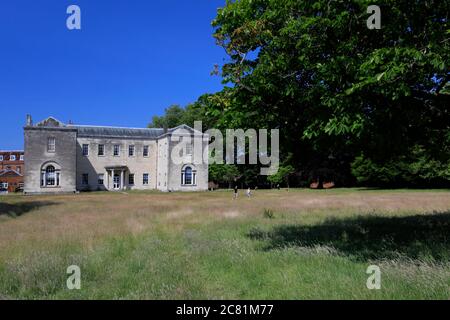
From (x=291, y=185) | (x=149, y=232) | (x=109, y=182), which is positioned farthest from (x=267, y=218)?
(x=291, y=185)

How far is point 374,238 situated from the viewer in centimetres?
1226

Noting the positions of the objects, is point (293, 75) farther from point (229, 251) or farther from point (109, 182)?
point (109, 182)

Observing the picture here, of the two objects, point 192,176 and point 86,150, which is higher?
point 86,150

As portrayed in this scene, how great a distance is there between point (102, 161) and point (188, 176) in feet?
46.2

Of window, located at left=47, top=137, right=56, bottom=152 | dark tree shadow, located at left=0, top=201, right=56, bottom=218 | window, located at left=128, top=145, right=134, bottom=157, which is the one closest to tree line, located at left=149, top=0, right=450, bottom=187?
dark tree shadow, located at left=0, top=201, right=56, bottom=218

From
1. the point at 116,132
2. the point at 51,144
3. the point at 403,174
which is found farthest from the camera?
the point at 116,132

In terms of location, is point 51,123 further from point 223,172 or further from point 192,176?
point 223,172

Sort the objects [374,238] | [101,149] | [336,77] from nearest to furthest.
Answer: [336,77] < [374,238] < [101,149]

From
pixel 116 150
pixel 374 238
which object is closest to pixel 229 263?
pixel 374 238

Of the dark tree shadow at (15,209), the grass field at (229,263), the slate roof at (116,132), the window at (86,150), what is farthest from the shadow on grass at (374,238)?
the slate roof at (116,132)

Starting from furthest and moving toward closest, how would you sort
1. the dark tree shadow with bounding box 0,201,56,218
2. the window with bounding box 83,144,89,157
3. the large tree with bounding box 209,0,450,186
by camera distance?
the window with bounding box 83,144,89,157 → the dark tree shadow with bounding box 0,201,56,218 → the large tree with bounding box 209,0,450,186

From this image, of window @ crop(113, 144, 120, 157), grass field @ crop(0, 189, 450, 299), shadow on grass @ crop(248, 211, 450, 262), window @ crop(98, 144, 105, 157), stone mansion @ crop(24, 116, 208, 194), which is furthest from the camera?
window @ crop(113, 144, 120, 157)

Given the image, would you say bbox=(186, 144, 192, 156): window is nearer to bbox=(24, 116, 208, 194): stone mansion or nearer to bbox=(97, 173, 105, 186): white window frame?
bbox=(24, 116, 208, 194): stone mansion

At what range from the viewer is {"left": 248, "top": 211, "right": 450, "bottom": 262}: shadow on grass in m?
9.41
